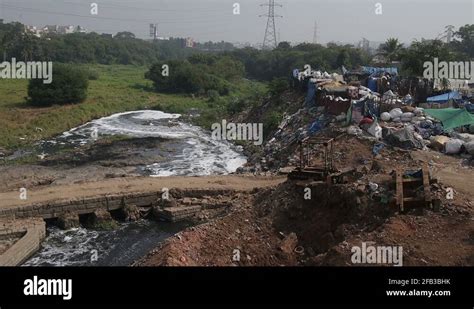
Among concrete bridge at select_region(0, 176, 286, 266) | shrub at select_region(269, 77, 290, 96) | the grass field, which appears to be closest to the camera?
concrete bridge at select_region(0, 176, 286, 266)

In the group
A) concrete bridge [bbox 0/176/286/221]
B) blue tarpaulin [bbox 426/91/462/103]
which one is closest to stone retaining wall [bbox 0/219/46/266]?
concrete bridge [bbox 0/176/286/221]

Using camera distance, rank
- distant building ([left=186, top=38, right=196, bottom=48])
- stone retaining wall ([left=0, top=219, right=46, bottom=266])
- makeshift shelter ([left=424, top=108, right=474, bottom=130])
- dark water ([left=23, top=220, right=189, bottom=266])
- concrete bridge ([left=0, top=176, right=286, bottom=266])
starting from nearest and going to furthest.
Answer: stone retaining wall ([left=0, top=219, right=46, bottom=266]) < dark water ([left=23, top=220, right=189, bottom=266]) < concrete bridge ([left=0, top=176, right=286, bottom=266]) < makeshift shelter ([left=424, top=108, right=474, bottom=130]) < distant building ([left=186, top=38, right=196, bottom=48])

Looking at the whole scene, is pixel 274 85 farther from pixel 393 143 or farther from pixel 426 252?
pixel 426 252

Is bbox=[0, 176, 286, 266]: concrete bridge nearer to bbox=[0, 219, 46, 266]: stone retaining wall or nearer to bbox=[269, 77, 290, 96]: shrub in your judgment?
bbox=[0, 219, 46, 266]: stone retaining wall

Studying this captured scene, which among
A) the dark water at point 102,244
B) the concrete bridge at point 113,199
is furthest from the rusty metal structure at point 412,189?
the dark water at point 102,244

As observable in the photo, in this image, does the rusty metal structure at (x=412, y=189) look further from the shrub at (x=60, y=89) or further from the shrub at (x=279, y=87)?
the shrub at (x=60, y=89)
